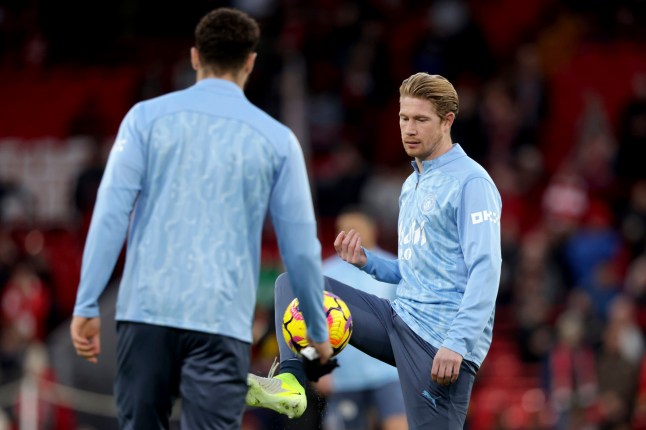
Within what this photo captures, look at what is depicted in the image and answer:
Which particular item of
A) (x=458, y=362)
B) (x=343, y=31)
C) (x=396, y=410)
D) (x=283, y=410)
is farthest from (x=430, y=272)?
(x=343, y=31)

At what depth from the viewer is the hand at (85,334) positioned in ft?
17.6

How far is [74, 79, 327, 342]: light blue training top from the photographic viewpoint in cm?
532

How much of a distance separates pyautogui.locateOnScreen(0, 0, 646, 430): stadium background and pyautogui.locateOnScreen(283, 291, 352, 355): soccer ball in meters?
6.19

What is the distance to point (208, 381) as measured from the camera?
5.33 meters

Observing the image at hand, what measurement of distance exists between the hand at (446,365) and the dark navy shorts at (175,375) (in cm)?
124

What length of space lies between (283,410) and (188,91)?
5.83 ft

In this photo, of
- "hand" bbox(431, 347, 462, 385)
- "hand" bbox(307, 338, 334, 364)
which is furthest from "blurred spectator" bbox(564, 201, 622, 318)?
"hand" bbox(307, 338, 334, 364)

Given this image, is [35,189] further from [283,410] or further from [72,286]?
[283,410]

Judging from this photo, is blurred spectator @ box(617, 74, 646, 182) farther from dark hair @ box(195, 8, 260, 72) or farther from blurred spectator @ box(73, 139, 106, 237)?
dark hair @ box(195, 8, 260, 72)

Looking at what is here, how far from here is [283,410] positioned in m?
6.35

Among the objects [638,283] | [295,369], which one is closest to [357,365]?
[295,369]

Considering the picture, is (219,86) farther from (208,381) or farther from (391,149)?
(391,149)

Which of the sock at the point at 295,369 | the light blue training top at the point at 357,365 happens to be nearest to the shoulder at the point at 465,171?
the sock at the point at 295,369

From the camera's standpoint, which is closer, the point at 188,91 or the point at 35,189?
the point at 188,91
